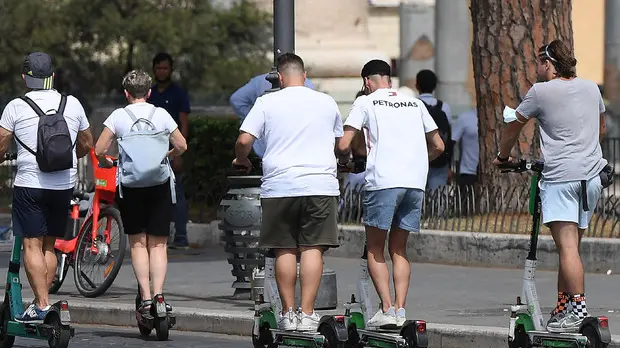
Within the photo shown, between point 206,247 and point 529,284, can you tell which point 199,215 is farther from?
point 529,284

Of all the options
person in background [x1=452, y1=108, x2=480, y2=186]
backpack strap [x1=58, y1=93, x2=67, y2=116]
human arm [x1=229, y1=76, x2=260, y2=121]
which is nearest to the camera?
backpack strap [x1=58, y1=93, x2=67, y2=116]

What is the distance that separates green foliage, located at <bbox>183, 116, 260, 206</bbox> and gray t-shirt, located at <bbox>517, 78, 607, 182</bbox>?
7.98 meters

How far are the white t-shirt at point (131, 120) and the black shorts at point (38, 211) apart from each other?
71 centimetres

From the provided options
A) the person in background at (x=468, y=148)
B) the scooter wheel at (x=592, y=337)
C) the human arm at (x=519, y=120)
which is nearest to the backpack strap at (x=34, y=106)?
the human arm at (x=519, y=120)

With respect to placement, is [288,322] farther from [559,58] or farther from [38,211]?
[559,58]

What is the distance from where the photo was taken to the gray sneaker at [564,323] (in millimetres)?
8883

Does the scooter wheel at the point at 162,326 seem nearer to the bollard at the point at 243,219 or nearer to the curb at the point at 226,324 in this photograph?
the curb at the point at 226,324

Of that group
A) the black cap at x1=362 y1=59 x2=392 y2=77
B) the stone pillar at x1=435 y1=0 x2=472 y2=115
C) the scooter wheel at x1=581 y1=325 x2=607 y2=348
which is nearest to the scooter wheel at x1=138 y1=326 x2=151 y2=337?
the black cap at x1=362 y1=59 x2=392 y2=77

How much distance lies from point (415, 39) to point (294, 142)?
105 feet

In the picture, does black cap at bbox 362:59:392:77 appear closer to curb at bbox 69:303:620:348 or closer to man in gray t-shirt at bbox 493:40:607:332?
man in gray t-shirt at bbox 493:40:607:332

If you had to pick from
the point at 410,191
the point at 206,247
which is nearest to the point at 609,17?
the point at 206,247

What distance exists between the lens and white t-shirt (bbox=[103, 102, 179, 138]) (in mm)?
10492

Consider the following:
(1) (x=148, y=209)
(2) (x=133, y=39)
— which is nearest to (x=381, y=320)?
(1) (x=148, y=209)

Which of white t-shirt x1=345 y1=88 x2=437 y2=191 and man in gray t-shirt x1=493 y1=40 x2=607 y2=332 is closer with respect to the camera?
man in gray t-shirt x1=493 y1=40 x2=607 y2=332
